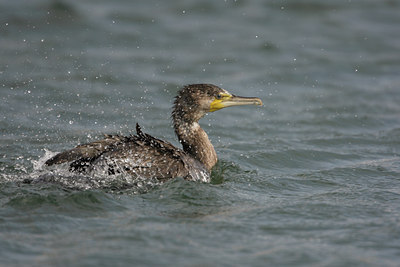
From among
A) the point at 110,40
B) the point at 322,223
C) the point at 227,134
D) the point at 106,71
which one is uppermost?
the point at 110,40

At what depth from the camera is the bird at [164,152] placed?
6699 mm

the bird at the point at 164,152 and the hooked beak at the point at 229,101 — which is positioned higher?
the hooked beak at the point at 229,101

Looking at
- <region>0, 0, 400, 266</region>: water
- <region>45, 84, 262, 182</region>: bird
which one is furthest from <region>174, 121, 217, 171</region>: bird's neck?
<region>0, 0, 400, 266</region>: water

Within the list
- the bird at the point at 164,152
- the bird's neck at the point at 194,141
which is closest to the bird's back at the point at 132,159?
the bird at the point at 164,152

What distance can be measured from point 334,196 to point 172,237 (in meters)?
2.42

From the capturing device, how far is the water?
17.9ft

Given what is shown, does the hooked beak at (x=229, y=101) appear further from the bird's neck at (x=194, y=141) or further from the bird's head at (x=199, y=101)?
the bird's neck at (x=194, y=141)

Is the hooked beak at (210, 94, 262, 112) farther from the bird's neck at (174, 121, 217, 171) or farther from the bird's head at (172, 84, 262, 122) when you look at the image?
the bird's neck at (174, 121, 217, 171)

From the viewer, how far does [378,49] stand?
49.6 feet

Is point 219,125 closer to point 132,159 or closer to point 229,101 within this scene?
point 229,101

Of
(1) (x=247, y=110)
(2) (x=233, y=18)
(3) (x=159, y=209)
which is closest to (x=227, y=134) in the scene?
(1) (x=247, y=110)

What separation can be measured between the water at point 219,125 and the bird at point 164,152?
20 cm

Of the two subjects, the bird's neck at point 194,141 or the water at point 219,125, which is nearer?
the water at point 219,125

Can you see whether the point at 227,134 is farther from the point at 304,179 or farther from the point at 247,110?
the point at 304,179
